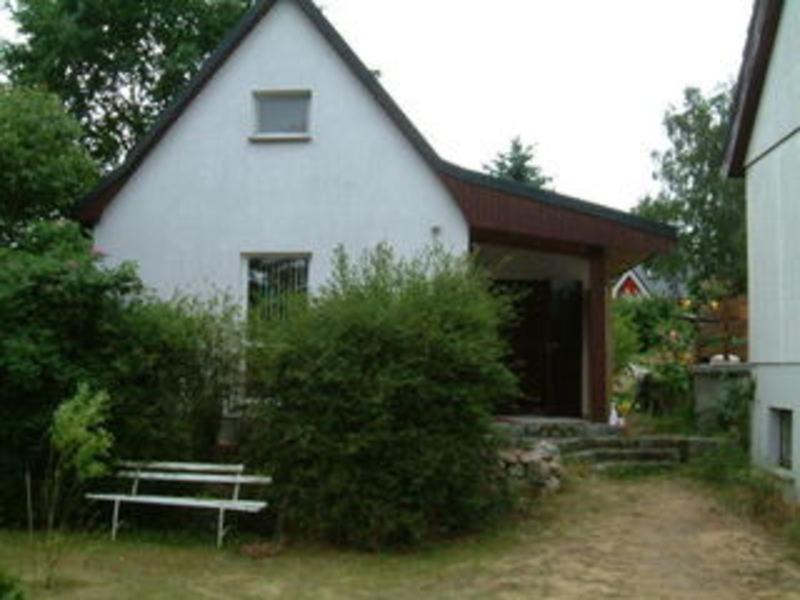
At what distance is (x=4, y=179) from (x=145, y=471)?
17.9ft

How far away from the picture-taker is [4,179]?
551 inches

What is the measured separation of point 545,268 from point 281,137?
201 inches

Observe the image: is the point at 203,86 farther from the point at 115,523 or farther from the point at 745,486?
the point at 745,486

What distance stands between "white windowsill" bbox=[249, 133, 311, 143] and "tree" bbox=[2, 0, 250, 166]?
12307 millimetres

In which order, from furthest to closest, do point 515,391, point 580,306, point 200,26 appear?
point 200,26 → point 580,306 → point 515,391

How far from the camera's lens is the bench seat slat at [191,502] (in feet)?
32.9

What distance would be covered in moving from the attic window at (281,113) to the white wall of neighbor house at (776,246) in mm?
6362

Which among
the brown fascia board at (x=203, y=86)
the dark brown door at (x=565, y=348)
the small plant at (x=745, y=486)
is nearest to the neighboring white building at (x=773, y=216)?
the small plant at (x=745, y=486)

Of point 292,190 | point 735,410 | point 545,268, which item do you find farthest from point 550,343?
point 292,190

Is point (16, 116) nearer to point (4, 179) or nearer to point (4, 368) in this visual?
point (4, 179)

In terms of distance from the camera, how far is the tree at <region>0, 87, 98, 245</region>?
14.0 metres

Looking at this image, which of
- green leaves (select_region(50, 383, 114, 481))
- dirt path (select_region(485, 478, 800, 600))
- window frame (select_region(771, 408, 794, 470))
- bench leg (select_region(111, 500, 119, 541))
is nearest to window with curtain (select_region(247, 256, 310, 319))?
bench leg (select_region(111, 500, 119, 541))

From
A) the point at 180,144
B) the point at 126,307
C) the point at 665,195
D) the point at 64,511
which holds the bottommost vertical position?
the point at 64,511

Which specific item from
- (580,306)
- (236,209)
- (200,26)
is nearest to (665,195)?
(200,26)
